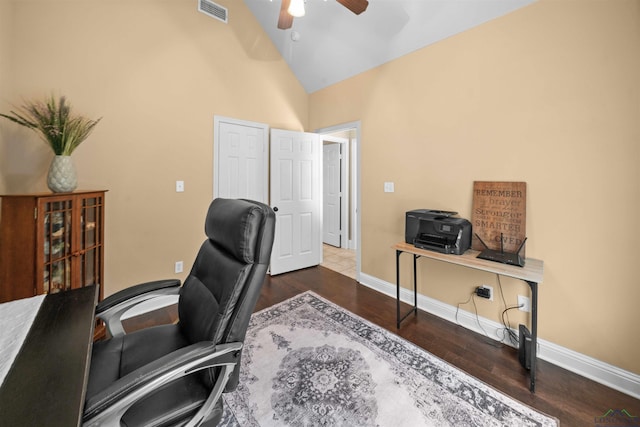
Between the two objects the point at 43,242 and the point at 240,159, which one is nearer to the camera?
Result: the point at 43,242

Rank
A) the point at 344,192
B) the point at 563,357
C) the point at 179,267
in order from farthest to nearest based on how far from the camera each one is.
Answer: the point at 344,192
the point at 179,267
the point at 563,357

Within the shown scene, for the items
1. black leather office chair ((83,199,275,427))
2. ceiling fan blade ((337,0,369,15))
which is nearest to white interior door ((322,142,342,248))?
ceiling fan blade ((337,0,369,15))

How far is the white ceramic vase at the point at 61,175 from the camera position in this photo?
1767mm

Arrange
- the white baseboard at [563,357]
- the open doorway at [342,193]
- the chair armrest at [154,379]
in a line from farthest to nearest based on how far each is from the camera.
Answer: the open doorway at [342,193], the white baseboard at [563,357], the chair armrest at [154,379]

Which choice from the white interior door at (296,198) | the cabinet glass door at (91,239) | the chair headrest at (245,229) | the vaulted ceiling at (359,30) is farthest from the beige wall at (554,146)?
the cabinet glass door at (91,239)

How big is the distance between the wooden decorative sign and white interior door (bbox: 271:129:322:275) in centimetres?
215

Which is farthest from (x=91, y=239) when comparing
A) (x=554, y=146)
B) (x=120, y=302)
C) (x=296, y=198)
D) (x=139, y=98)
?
(x=554, y=146)

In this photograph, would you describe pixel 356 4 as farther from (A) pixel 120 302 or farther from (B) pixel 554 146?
(A) pixel 120 302

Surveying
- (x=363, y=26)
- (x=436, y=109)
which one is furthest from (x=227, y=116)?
(x=436, y=109)

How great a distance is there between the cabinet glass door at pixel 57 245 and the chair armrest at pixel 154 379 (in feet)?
4.83

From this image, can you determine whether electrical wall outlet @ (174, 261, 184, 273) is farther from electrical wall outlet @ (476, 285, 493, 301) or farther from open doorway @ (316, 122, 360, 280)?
electrical wall outlet @ (476, 285, 493, 301)

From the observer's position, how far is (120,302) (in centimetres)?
125

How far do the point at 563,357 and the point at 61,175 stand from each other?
3.73 meters

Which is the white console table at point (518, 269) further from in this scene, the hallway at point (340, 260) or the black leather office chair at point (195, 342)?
the black leather office chair at point (195, 342)
